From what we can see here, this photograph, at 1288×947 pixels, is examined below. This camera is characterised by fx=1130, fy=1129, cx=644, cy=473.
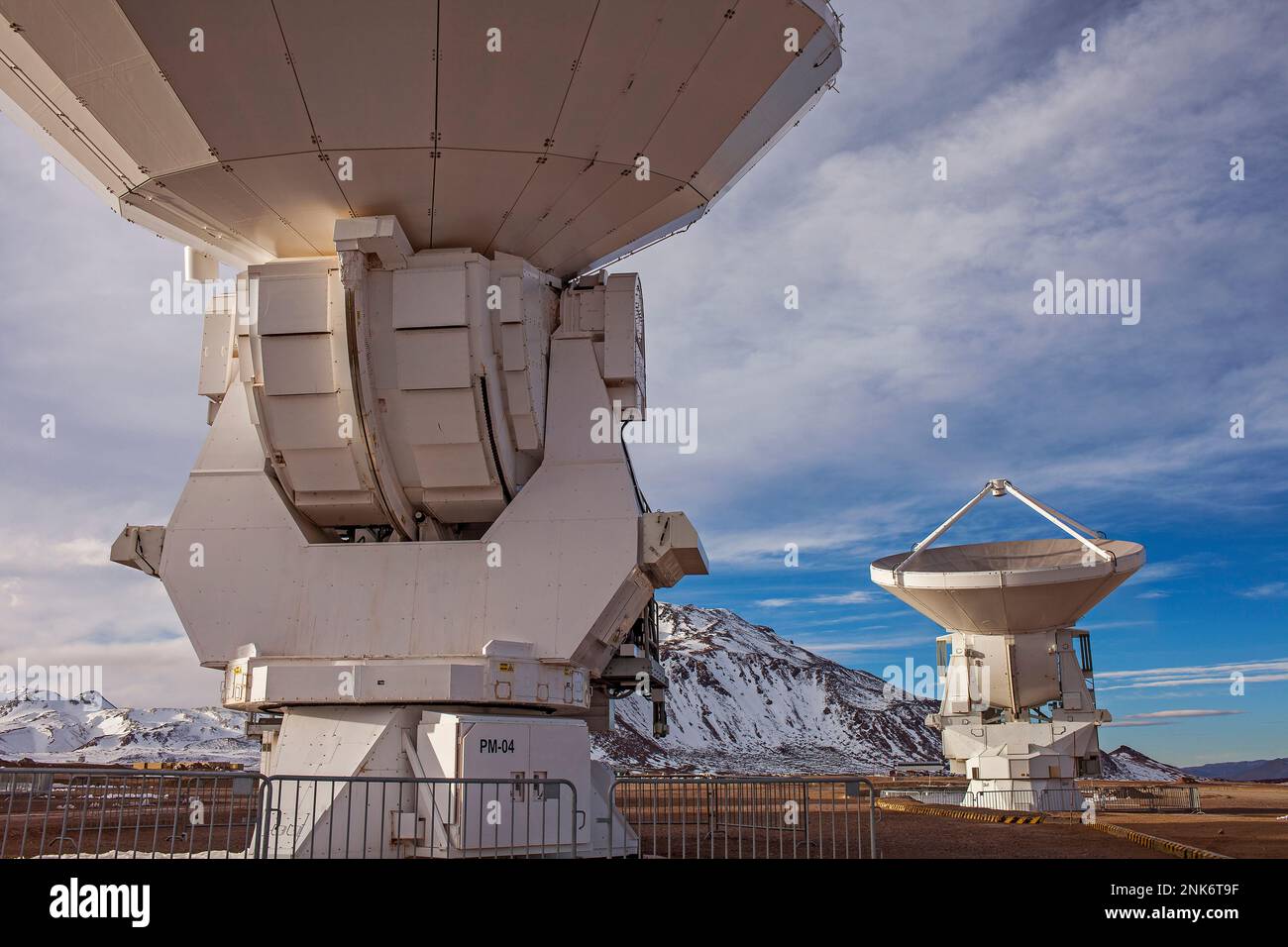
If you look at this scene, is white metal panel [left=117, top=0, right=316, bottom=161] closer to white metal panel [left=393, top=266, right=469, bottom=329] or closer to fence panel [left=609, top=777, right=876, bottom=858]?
white metal panel [left=393, top=266, right=469, bottom=329]

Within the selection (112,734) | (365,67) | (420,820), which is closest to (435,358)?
(365,67)

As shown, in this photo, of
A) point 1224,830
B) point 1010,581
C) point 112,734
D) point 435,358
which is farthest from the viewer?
point 112,734

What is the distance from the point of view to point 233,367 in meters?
13.1

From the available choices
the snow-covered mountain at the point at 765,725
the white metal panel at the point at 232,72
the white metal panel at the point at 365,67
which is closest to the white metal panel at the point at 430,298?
the white metal panel at the point at 365,67

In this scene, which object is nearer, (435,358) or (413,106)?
(413,106)

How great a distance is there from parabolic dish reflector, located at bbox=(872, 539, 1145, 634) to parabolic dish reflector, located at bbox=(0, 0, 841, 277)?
2288cm

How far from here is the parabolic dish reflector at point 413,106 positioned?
32.1ft

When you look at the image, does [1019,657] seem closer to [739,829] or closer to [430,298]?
[739,829]

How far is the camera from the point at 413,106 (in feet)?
34.4

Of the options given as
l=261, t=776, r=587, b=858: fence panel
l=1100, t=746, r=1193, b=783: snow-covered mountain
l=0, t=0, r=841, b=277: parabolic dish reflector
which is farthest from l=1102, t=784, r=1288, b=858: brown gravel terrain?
l=1100, t=746, r=1193, b=783: snow-covered mountain

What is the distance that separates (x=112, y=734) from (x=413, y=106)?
141246 mm

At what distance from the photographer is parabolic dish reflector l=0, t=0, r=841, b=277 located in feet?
32.1

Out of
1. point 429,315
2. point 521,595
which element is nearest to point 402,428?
point 429,315
